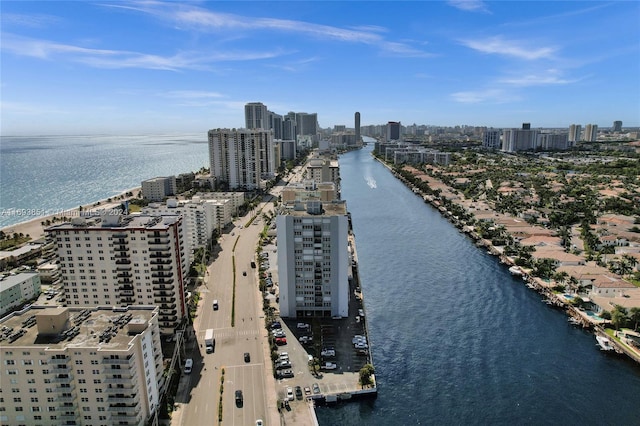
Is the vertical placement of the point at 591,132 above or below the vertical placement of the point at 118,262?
above

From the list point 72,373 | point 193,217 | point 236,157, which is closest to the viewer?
point 72,373

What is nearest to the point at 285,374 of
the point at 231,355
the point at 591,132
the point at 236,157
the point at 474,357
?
the point at 231,355

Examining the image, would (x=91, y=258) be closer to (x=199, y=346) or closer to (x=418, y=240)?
(x=199, y=346)

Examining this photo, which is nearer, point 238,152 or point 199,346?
point 199,346

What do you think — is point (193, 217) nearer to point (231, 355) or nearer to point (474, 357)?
point (231, 355)

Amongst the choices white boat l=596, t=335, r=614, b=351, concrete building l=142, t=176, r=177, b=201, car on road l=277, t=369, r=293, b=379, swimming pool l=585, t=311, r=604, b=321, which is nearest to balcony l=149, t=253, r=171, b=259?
car on road l=277, t=369, r=293, b=379

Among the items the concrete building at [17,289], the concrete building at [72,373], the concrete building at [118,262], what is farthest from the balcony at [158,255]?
the concrete building at [17,289]

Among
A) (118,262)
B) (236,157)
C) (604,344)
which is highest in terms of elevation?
(236,157)

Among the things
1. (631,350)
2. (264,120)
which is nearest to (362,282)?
(631,350)
